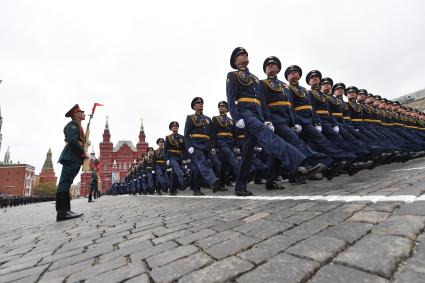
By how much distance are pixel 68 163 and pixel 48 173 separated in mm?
126896

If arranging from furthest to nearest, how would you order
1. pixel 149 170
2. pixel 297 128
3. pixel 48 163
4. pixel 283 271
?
pixel 48 163, pixel 149 170, pixel 297 128, pixel 283 271

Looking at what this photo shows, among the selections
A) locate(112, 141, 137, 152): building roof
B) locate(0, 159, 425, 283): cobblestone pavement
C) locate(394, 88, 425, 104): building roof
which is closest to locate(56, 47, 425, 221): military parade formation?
locate(0, 159, 425, 283): cobblestone pavement

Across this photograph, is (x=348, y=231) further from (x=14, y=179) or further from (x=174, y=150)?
(x=14, y=179)

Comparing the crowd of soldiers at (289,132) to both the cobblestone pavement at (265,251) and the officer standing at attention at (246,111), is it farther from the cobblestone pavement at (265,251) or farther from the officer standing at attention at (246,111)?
the cobblestone pavement at (265,251)

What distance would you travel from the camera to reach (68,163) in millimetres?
4949

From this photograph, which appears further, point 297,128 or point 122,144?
point 122,144

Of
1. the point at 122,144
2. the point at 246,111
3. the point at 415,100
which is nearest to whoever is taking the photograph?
the point at 246,111

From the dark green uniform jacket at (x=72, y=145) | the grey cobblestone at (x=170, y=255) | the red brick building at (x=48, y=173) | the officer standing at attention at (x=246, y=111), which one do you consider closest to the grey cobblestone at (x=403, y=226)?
the grey cobblestone at (x=170, y=255)

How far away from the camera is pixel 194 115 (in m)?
6.84

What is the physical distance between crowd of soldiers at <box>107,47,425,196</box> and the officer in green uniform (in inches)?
100

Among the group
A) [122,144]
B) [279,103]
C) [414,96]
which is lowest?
[279,103]

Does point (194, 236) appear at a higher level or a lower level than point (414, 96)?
lower

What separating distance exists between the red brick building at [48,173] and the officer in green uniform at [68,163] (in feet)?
381

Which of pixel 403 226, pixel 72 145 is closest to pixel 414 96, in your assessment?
pixel 72 145
